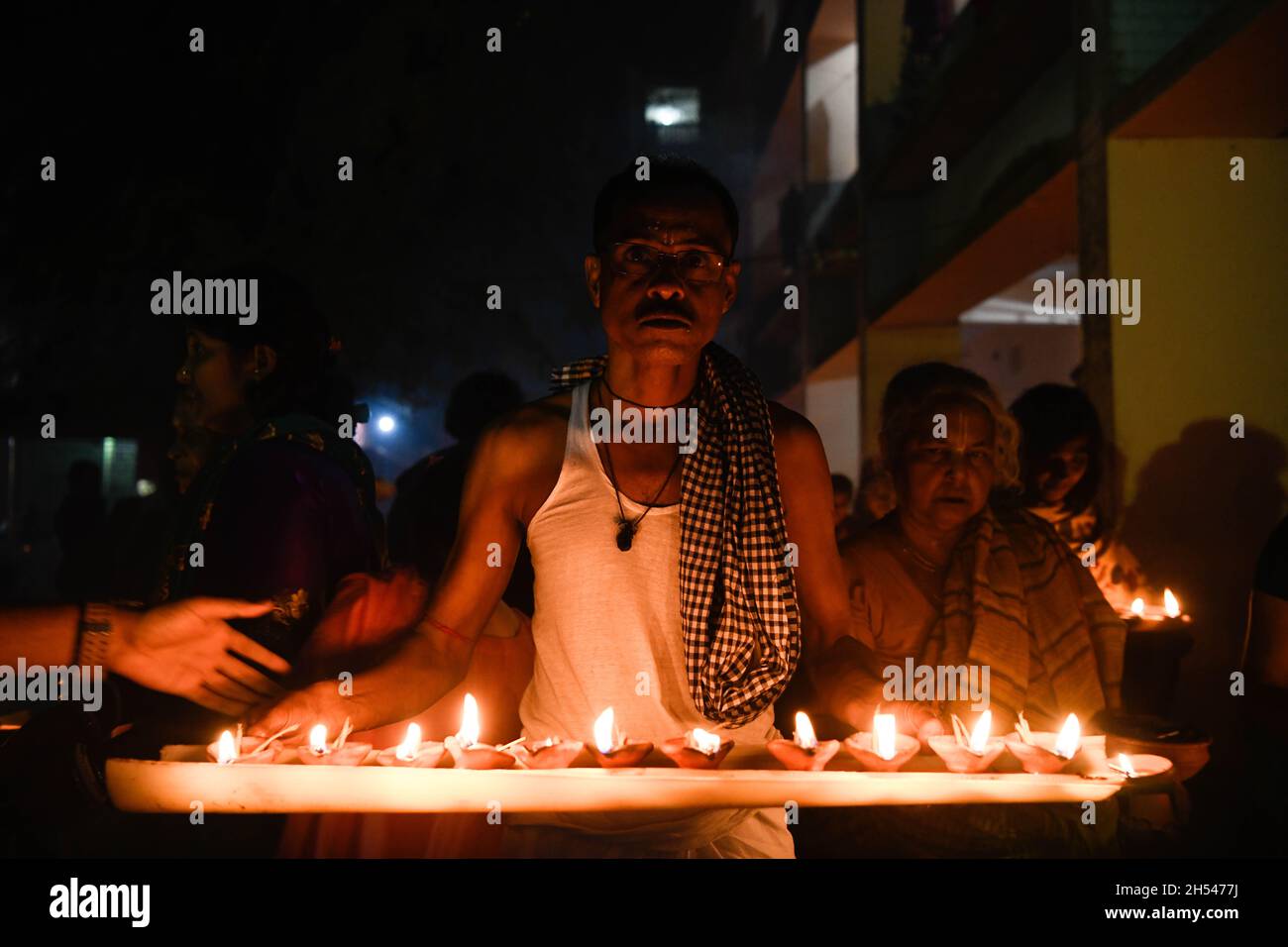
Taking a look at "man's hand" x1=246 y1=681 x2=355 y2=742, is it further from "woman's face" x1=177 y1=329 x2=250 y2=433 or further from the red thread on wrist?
"woman's face" x1=177 y1=329 x2=250 y2=433

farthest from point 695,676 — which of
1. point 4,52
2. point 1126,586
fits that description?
point 4,52

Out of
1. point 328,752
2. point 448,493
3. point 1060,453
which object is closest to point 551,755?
point 328,752

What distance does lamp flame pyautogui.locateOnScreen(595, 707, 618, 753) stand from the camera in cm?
224

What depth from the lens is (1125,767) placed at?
2.21 m

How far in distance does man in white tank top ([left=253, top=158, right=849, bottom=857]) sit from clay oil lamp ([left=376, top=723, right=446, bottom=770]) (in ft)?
0.67

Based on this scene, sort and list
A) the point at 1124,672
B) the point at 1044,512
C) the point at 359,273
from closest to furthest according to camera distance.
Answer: the point at 1124,672, the point at 1044,512, the point at 359,273

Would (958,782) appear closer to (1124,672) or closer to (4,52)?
(1124,672)

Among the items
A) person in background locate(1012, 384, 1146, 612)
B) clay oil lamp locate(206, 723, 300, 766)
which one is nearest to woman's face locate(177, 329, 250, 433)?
clay oil lamp locate(206, 723, 300, 766)

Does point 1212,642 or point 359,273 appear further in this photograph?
point 359,273

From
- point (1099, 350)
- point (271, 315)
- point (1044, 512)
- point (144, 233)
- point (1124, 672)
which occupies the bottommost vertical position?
point (1124, 672)

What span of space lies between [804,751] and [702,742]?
22cm

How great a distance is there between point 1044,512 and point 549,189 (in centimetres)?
1263

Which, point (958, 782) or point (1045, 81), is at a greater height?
point (1045, 81)

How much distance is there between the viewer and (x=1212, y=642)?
6273 mm
